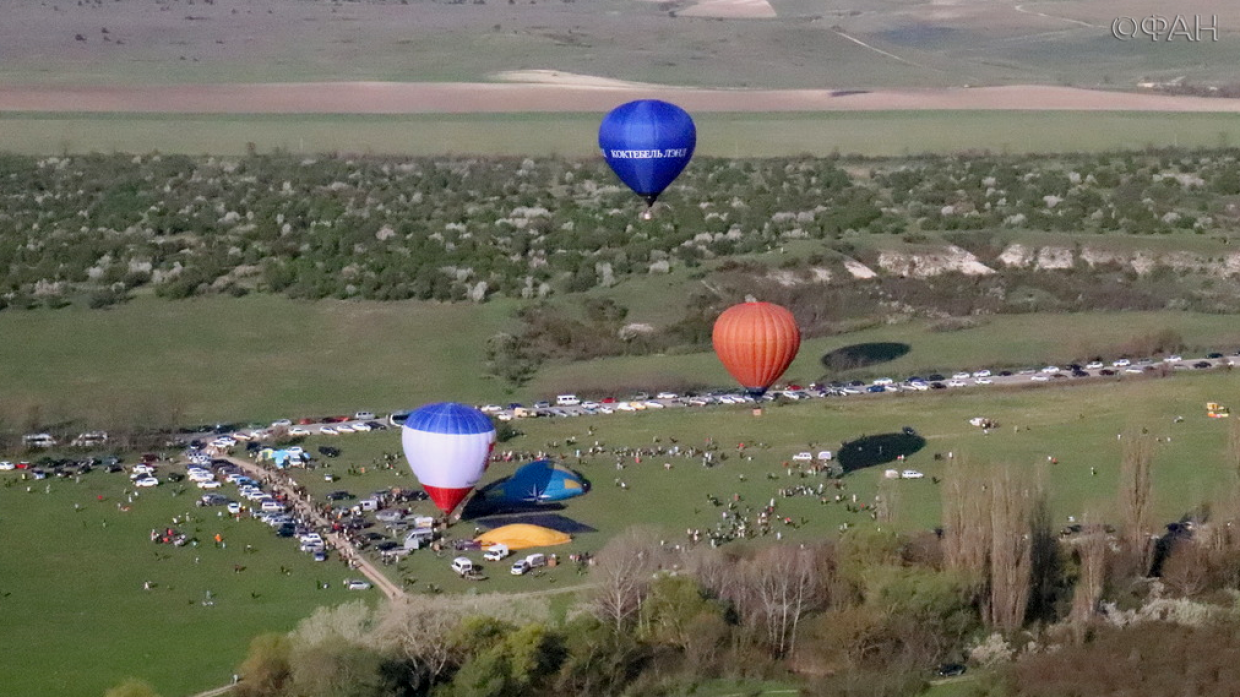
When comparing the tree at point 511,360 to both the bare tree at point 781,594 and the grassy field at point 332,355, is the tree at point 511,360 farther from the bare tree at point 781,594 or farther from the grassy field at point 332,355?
the bare tree at point 781,594

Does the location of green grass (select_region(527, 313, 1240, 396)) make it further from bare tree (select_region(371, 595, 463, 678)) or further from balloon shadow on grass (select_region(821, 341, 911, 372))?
bare tree (select_region(371, 595, 463, 678))

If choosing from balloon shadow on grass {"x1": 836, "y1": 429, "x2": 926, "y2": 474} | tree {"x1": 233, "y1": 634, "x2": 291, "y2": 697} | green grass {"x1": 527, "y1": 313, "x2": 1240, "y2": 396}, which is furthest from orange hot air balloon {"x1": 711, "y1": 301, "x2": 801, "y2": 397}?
tree {"x1": 233, "y1": 634, "x2": 291, "y2": 697}

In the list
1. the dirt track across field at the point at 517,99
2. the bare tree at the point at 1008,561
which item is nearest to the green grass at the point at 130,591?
the bare tree at the point at 1008,561

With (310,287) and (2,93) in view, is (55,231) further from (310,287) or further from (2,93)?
(2,93)

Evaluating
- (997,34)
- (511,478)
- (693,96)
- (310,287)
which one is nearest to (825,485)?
(511,478)

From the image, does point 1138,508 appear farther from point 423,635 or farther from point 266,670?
point 266,670

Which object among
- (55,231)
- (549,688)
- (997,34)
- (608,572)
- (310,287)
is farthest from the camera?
(997,34)
